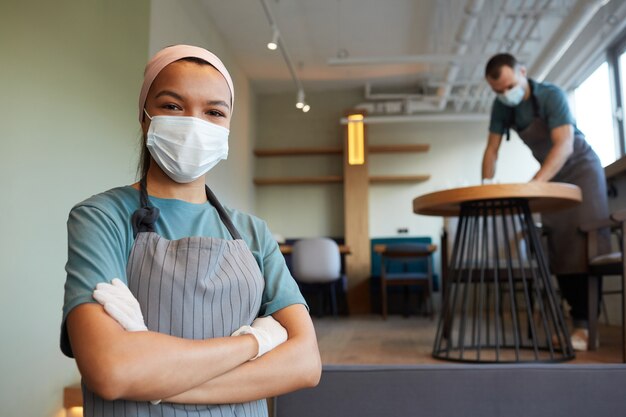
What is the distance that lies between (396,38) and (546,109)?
404cm

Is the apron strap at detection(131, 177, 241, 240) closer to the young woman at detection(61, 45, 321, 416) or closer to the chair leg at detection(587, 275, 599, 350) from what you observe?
the young woman at detection(61, 45, 321, 416)

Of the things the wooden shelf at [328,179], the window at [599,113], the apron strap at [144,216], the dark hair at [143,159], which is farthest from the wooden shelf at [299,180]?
the apron strap at [144,216]

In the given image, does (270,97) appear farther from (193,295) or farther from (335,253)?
(193,295)

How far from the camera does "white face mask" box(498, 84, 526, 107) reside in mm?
2973

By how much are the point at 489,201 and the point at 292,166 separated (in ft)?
18.9

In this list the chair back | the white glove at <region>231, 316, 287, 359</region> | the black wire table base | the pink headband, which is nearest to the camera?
the white glove at <region>231, 316, 287, 359</region>

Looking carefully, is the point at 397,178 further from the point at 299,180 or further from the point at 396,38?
the point at 396,38

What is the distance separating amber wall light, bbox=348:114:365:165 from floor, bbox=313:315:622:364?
1.69 m

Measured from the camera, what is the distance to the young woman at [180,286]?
802 millimetres

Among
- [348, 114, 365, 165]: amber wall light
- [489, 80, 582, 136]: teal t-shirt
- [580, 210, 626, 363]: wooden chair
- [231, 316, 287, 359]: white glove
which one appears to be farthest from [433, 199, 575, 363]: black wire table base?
[348, 114, 365, 165]: amber wall light

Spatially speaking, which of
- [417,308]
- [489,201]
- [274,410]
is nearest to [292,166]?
[417,308]

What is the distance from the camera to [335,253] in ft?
19.7

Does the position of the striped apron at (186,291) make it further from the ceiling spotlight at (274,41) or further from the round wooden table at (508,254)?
the ceiling spotlight at (274,41)

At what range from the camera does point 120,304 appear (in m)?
0.82
